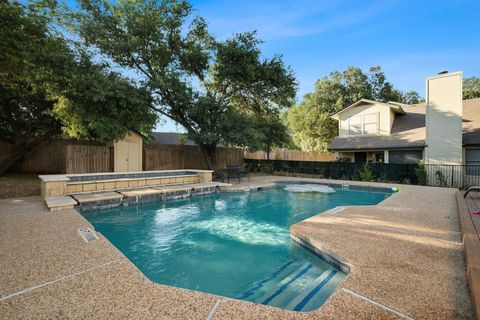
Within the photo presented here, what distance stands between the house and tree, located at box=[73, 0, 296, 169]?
605 cm

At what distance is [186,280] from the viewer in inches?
136

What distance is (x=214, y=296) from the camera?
8.13 feet

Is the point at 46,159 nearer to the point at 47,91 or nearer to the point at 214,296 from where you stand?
the point at 47,91

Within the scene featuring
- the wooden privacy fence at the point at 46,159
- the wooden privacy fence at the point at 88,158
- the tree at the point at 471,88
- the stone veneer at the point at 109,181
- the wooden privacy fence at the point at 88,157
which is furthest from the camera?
the tree at the point at 471,88

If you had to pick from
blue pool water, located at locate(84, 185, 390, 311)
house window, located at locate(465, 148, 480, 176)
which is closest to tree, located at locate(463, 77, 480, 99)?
house window, located at locate(465, 148, 480, 176)

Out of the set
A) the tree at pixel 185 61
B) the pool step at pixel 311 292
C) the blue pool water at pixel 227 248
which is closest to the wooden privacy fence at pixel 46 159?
the tree at pixel 185 61

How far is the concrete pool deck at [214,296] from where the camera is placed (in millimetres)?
2176

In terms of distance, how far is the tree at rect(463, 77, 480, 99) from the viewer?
26.3 meters

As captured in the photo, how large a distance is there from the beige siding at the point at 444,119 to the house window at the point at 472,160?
0.81m

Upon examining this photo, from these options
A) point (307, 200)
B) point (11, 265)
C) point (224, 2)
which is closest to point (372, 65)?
point (224, 2)

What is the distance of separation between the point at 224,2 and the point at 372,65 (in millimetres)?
21247

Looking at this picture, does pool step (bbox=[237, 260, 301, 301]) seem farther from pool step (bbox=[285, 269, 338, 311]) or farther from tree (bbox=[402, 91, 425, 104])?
tree (bbox=[402, 91, 425, 104])

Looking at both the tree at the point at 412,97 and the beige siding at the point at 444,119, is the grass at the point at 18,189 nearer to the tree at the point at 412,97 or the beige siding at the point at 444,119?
the beige siding at the point at 444,119

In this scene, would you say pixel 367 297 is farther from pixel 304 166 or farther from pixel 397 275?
pixel 304 166
